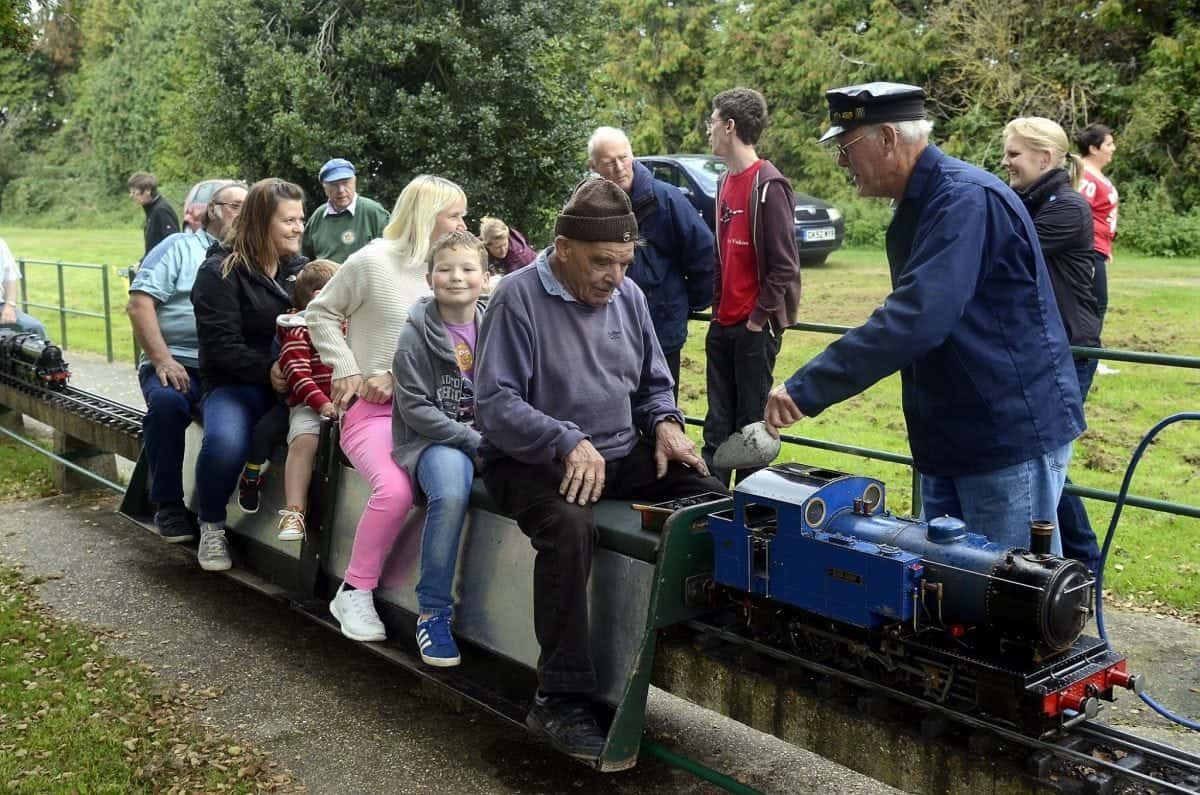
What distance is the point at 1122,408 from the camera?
1020 centimetres

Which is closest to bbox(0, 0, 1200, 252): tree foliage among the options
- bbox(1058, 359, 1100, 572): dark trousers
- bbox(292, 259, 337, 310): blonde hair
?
bbox(292, 259, 337, 310): blonde hair

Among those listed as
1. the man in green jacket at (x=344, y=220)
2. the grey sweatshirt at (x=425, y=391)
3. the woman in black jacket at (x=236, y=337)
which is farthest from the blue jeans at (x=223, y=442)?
the man in green jacket at (x=344, y=220)

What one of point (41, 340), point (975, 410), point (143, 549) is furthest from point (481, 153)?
point (975, 410)

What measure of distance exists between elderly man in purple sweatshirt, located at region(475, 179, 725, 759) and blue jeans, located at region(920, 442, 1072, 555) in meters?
0.91

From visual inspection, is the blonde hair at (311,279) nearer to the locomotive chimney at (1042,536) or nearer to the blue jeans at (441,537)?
the blue jeans at (441,537)

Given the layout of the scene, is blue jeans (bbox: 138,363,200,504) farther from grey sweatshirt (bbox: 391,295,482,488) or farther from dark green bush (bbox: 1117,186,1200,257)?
dark green bush (bbox: 1117,186,1200,257)

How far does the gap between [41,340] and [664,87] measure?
→ 69.4 feet

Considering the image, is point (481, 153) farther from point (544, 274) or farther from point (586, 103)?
point (544, 274)

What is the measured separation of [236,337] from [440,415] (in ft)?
5.32

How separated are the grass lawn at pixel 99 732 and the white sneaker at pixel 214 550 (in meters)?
0.55

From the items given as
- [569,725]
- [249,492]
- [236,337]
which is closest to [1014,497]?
[569,725]

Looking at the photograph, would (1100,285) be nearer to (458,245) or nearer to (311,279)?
(458,245)

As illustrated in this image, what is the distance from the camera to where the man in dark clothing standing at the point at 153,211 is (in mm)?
12727

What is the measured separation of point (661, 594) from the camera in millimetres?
3637
